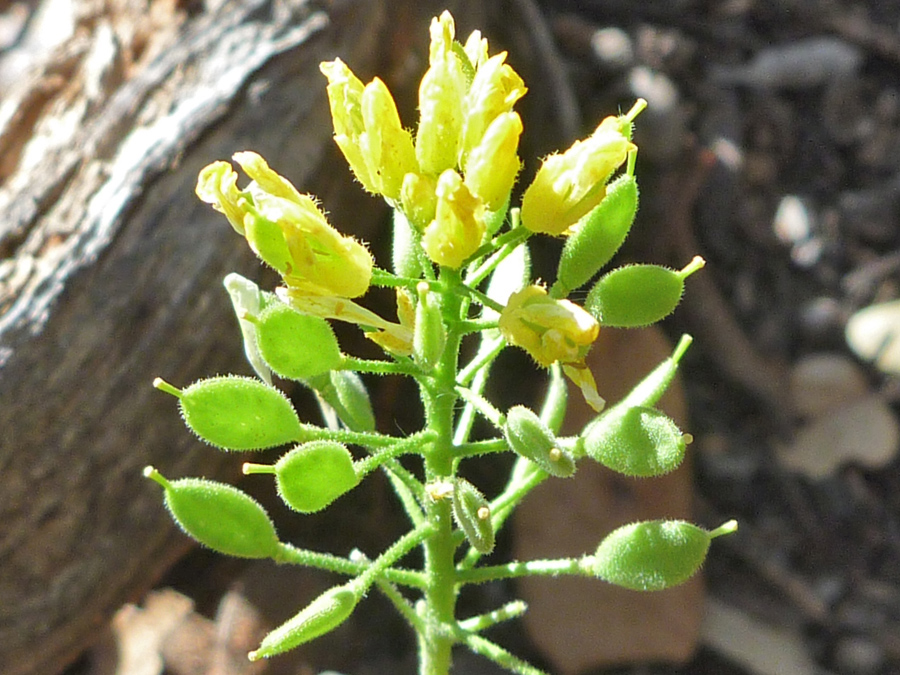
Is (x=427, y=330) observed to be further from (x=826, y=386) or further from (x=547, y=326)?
(x=826, y=386)

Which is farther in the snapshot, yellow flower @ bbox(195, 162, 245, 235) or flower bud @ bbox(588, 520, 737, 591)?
flower bud @ bbox(588, 520, 737, 591)

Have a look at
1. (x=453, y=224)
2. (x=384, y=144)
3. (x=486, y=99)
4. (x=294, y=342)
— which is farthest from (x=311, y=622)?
(x=486, y=99)

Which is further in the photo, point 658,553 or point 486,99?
point 658,553

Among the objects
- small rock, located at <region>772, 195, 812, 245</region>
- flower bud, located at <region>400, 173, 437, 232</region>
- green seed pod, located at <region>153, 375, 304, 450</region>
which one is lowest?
green seed pod, located at <region>153, 375, 304, 450</region>

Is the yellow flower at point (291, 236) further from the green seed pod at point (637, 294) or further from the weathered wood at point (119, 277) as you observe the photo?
the weathered wood at point (119, 277)

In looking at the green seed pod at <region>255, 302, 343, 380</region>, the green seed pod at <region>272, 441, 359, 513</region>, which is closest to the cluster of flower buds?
the green seed pod at <region>255, 302, 343, 380</region>

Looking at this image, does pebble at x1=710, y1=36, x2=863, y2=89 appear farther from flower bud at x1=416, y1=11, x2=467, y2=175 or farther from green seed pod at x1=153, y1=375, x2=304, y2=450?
green seed pod at x1=153, y1=375, x2=304, y2=450
